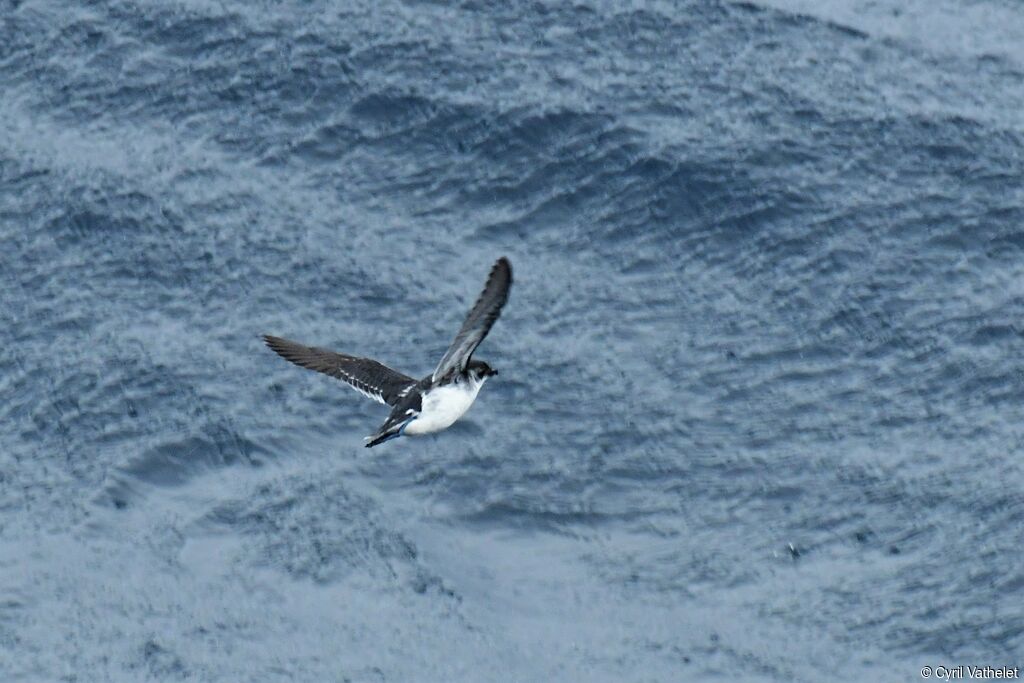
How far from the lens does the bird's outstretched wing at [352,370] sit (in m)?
19.7

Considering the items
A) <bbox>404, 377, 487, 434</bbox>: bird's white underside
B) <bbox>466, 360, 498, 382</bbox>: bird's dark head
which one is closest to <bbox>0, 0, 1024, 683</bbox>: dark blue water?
<bbox>466, 360, 498, 382</bbox>: bird's dark head

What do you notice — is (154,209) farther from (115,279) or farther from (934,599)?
(934,599)

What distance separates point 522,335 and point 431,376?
5.50 meters

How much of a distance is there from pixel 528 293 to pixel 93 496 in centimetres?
593

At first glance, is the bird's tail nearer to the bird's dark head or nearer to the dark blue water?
the bird's dark head

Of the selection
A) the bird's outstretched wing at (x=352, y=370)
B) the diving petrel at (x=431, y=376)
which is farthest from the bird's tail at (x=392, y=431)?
the bird's outstretched wing at (x=352, y=370)

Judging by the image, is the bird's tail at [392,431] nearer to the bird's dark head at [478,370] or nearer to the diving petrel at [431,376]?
the diving petrel at [431,376]

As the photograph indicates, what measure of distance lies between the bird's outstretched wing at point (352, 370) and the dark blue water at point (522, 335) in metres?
3.09

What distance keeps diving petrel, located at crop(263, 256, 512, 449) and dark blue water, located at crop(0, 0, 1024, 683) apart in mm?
3172

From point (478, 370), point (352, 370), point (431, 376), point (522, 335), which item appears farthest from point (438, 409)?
point (522, 335)

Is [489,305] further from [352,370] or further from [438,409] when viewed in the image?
[352,370]

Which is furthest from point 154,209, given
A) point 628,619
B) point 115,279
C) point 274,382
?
point 628,619

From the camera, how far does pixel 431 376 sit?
18.9 metres

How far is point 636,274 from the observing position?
25000 millimetres
